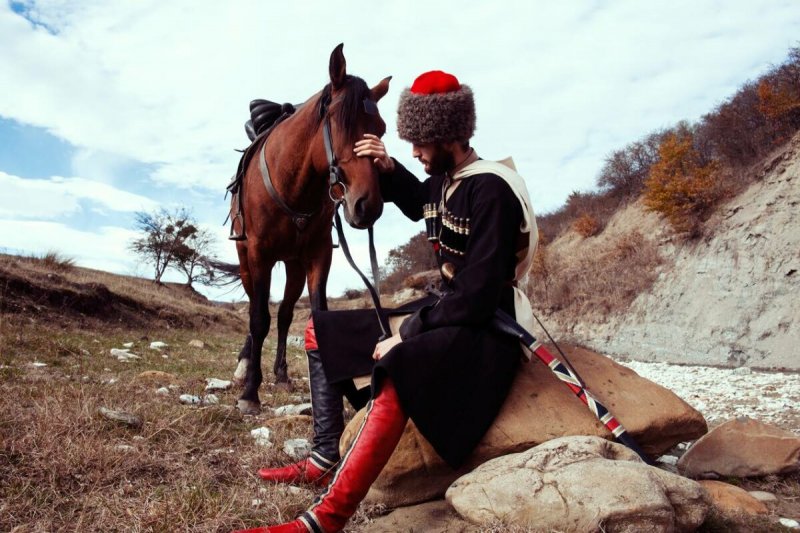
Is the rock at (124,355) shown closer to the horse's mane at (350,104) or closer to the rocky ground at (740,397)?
the horse's mane at (350,104)

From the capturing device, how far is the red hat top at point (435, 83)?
2.69 meters

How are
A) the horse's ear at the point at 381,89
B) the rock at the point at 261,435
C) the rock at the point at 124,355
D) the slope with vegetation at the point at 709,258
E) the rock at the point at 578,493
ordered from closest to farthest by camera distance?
the rock at the point at 578,493 < the rock at the point at 261,435 < the horse's ear at the point at 381,89 < the rock at the point at 124,355 < the slope with vegetation at the point at 709,258

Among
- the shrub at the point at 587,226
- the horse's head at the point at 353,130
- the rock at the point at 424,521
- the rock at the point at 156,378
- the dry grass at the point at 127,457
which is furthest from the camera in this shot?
the shrub at the point at 587,226

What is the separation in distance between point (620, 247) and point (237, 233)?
55.2 ft

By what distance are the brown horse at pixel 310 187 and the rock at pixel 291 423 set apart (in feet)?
2.00

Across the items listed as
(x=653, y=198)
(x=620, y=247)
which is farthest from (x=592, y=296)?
(x=653, y=198)

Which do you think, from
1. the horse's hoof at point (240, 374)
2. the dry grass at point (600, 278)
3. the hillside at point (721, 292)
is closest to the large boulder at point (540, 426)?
the horse's hoof at point (240, 374)

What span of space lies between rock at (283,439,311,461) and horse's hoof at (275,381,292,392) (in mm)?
2239

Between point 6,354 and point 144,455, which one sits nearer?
point 144,455

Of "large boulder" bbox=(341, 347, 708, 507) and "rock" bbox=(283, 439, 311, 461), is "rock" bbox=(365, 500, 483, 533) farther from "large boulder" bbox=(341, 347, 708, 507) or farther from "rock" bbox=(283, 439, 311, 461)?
"rock" bbox=(283, 439, 311, 461)

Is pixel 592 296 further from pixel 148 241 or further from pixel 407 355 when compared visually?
pixel 148 241

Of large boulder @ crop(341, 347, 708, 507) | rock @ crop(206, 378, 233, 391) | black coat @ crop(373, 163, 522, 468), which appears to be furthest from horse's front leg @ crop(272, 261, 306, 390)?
black coat @ crop(373, 163, 522, 468)

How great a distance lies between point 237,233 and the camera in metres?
5.04

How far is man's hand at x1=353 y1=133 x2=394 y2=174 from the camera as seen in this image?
3287mm
